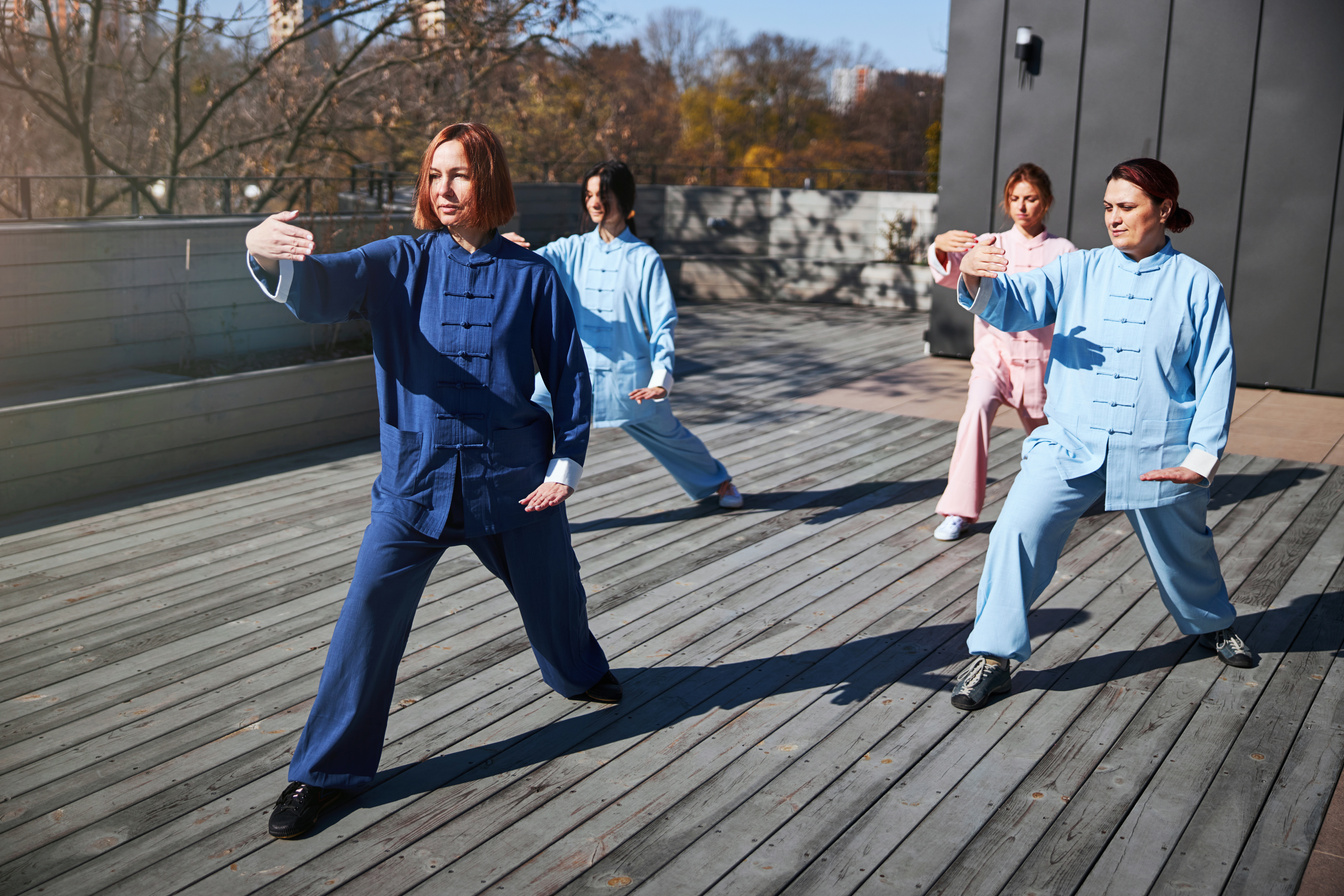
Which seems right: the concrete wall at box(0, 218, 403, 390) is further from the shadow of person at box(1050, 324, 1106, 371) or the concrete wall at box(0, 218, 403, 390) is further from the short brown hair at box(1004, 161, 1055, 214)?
the shadow of person at box(1050, 324, 1106, 371)

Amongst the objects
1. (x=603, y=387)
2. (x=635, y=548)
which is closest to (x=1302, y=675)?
(x=635, y=548)

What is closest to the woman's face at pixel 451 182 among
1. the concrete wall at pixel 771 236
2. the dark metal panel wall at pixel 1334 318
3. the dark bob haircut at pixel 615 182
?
the dark bob haircut at pixel 615 182

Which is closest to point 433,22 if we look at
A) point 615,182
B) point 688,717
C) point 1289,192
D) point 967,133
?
point 967,133

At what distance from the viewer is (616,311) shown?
4.59m

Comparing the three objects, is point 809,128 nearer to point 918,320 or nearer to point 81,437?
point 918,320

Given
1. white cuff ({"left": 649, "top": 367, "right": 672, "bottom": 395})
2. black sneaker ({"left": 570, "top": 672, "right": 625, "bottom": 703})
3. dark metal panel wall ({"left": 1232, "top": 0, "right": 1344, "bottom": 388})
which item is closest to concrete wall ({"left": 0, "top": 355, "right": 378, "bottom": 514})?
white cuff ({"left": 649, "top": 367, "right": 672, "bottom": 395})

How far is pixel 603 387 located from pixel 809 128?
24.8 metres

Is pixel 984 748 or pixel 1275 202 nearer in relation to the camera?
pixel 984 748

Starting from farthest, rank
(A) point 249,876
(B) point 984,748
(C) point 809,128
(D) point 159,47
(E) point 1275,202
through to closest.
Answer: (C) point 809,128, (D) point 159,47, (E) point 1275,202, (B) point 984,748, (A) point 249,876

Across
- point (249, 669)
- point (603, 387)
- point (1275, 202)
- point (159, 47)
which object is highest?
point (159, 47)

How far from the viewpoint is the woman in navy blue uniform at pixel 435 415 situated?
2.55m

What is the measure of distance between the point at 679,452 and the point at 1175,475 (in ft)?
7.76

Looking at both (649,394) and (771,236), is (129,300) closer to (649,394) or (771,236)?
(649,394)

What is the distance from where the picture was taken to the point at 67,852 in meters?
2.45
